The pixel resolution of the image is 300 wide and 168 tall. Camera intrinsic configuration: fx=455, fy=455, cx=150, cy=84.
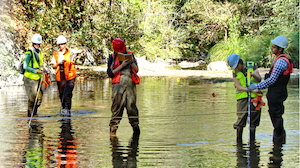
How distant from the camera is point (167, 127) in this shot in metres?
8.89

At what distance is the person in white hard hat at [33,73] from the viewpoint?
9414mm

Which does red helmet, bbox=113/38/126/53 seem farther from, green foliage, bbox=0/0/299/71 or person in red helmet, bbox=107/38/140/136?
green foliage, bbox=0/0/299/71

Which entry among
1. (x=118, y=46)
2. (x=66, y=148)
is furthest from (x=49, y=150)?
(x=118, y=46)

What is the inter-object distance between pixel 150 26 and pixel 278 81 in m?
21.4

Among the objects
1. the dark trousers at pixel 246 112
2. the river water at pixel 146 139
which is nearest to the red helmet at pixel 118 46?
the river water at pixel 146 139

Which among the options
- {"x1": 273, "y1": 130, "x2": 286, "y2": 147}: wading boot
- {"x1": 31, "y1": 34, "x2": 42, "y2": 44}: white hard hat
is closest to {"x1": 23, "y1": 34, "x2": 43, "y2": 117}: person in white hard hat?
{"x1": 31, "y1": 34, "x2": 42, "y2": 44}: white hard hat

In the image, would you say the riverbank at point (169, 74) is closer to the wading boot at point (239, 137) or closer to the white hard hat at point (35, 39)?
the white hard hat at point (35, 39)

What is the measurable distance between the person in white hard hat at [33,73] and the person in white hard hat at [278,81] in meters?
4.77

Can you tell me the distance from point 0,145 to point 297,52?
20113 millimetres

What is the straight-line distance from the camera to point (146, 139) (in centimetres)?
769

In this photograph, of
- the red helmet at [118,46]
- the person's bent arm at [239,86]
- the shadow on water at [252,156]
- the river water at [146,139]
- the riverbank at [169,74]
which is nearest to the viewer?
the shadow on water at [252,156]

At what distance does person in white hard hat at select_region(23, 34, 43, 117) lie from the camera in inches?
371

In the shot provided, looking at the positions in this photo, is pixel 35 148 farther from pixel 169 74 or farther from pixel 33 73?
pixel 169 74

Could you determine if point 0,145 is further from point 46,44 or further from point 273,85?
point 46,44
